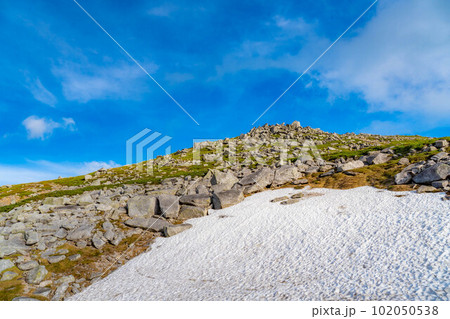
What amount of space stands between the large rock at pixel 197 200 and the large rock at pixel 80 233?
11.2 metres

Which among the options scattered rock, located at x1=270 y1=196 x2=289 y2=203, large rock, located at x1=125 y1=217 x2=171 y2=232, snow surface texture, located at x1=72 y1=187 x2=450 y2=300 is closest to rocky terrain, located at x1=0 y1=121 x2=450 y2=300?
large rock, located at x1=125 y1=217 x2=171 y2=232

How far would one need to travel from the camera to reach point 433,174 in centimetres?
2383

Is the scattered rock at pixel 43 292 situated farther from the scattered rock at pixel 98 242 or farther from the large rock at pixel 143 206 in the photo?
the large rock at pixel 143 206

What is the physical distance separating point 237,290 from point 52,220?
2386 centimetres

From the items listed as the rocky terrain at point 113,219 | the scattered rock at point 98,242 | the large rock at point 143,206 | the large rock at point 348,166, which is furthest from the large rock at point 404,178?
the scattered rock at point 98,242

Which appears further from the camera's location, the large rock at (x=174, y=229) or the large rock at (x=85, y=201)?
the large rock at (x=85, y=201)

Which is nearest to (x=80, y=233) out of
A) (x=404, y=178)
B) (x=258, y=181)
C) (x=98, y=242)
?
(x=98, y=242)

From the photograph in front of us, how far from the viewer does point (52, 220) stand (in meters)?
26.6

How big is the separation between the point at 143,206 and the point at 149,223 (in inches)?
138

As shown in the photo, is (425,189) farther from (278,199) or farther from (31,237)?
(31,237)

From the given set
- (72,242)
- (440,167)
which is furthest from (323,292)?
(72,242)

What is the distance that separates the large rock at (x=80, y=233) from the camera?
2433 centimetres
